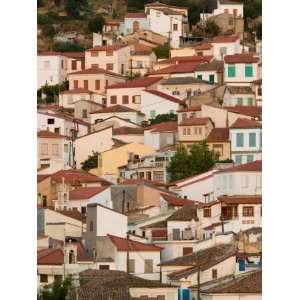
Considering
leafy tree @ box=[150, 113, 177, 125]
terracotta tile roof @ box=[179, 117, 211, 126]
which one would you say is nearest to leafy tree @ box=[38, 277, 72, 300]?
terracotta tile roof @ box=[179, 117, 211, 126]

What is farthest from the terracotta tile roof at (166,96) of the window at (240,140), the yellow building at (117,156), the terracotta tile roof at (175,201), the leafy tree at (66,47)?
the terracotta tile roof at (175,201)

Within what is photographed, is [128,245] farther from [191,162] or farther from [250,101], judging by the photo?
[250,101]

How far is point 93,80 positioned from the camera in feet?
68.8

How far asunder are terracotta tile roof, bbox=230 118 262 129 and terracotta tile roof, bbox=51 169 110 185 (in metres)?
1.70

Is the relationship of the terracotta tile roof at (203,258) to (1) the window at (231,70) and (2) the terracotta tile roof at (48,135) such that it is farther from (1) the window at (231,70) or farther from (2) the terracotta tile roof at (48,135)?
(1) the window at (231,70)

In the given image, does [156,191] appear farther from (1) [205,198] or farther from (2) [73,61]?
(2) [73,61]

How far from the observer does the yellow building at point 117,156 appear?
53.7 ft

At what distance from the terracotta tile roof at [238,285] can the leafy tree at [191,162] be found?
14.7 ft

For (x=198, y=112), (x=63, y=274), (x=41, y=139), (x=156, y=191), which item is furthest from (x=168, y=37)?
(x=63, y=274)

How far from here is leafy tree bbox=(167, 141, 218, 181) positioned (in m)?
15.4

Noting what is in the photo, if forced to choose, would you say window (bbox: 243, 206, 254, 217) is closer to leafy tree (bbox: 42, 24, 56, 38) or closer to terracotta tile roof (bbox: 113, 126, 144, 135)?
terracotta tile roof (bbox: 113, 126, 144, 135)

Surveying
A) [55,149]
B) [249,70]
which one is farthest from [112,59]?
[55,149]

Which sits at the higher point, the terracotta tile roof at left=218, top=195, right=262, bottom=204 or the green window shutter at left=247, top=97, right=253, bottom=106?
Answer: the green window shutter at left=247, top=97, right=253, bottom=106
